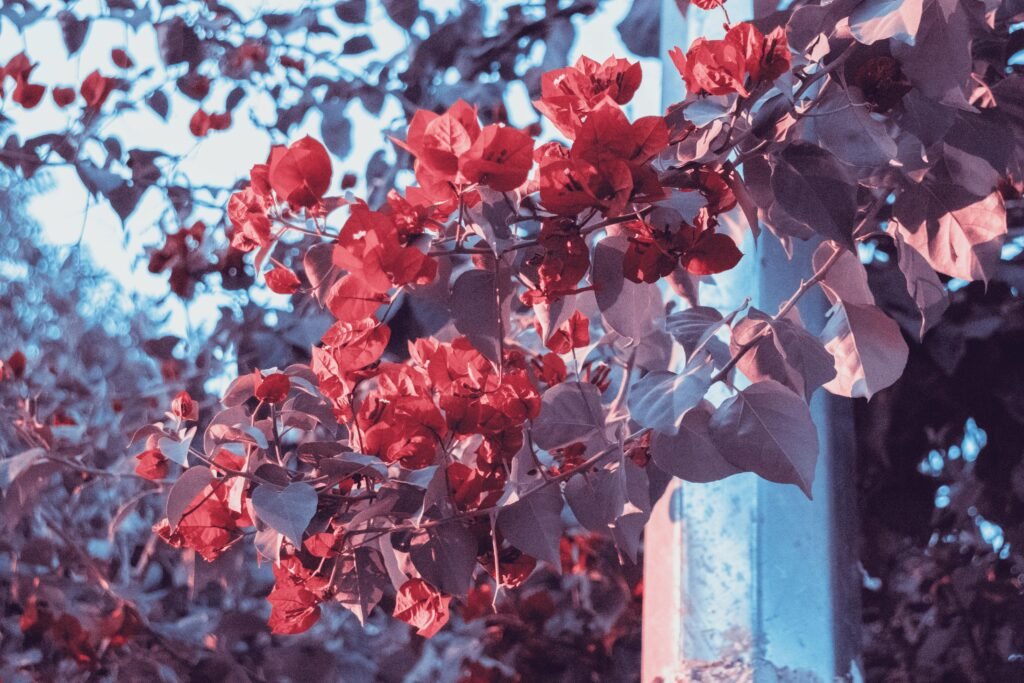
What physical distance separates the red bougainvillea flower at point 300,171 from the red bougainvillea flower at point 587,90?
160 millimetres

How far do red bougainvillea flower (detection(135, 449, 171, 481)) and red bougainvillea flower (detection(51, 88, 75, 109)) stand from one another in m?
1.32

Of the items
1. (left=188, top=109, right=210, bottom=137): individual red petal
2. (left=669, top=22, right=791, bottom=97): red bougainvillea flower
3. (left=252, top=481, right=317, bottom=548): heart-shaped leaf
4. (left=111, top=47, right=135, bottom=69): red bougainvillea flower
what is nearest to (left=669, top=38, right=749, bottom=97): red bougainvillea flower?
(left=669, top=22, right=791, bottom=97): red bougainvillea flower

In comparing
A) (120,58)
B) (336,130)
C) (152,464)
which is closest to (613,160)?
(152,464)

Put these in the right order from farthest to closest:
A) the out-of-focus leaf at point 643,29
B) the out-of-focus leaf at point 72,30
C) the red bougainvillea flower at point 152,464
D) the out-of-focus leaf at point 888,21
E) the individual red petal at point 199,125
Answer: the individual red petal at point 199,125 < the out-of-focus leaf at point 72,30 < the out-of-focus leaf at point 643,29 < the red bougainvillea flower at point 152,464 < the out-of-focus leaf at point 888,21

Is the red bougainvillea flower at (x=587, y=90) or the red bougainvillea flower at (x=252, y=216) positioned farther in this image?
the red bougainvillea flower at (x=252, y=216)

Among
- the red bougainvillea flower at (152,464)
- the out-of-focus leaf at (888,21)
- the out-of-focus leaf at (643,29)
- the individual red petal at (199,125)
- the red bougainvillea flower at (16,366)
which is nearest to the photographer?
the out-of-focus leaf at (888,21)

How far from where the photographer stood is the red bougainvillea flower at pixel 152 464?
0.74m

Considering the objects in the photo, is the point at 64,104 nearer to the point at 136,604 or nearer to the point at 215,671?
the point at 136,604

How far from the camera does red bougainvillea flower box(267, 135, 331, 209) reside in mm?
695

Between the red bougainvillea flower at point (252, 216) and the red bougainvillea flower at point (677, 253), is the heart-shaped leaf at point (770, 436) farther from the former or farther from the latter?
the red bougainvillea flower at point (252, 216)

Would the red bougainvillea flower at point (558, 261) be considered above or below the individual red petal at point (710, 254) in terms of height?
above

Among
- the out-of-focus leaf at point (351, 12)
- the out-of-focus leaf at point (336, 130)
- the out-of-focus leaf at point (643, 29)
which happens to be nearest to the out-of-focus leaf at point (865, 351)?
the out-of-focus leaf at point (643, 29)

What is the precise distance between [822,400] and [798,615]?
0.21 metres

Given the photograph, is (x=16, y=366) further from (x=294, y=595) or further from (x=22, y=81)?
(x=294, y=595)
